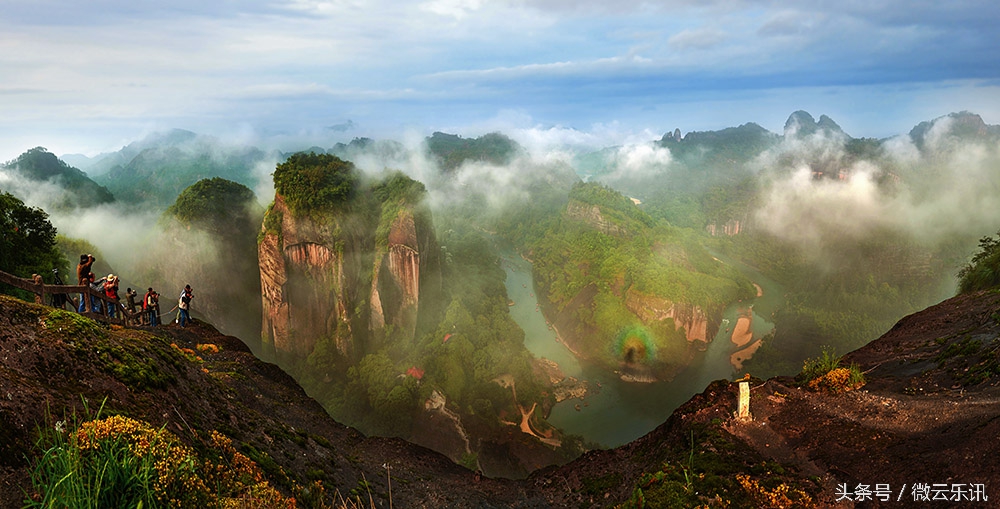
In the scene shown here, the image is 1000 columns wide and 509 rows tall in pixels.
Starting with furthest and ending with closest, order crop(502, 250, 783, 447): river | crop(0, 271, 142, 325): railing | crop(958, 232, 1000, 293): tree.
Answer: crop(502, 250, 783, 447): river → crop(958, 232, 1000, 293): tree → crop(0, 271, 142, 325): railing

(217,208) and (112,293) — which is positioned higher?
(217,208)

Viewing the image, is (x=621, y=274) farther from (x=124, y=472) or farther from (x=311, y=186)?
(x=124, y=472)

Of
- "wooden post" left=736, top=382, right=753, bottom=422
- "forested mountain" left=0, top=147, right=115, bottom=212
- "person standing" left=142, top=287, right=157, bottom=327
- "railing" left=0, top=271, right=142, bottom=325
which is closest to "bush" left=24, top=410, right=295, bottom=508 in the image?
"railing" left=0, top=271, right=142, bottom=325

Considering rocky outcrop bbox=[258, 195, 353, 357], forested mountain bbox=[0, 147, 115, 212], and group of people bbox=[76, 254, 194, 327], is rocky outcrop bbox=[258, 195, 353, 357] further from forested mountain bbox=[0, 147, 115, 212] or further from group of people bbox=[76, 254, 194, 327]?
forested mountain bbox=[0, 147, 115, 212]

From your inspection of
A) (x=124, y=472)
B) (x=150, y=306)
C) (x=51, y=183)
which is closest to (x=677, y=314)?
(x=150, y=306)

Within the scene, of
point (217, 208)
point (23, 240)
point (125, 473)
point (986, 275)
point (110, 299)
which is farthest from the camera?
point (217, 208)

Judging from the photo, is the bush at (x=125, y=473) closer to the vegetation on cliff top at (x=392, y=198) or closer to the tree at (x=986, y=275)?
the tree at (x=986, y=275)
